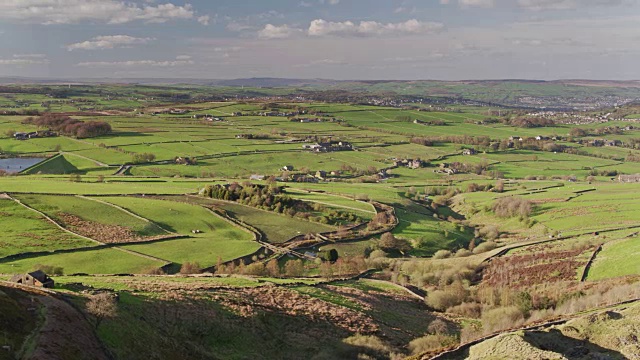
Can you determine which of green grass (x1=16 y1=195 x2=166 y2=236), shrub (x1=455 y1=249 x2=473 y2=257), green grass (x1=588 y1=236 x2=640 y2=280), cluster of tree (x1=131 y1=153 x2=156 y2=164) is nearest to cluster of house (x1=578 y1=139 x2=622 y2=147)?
shrub (x1=455 y1=249 x2=473 y2=257)

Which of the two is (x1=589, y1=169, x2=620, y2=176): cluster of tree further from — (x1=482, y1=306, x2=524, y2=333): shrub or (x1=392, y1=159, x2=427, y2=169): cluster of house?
(x1=482, y1=306, x2=524, y2=333): shrub

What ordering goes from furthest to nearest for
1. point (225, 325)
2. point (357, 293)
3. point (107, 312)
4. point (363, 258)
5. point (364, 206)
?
1. point (364, 206)
2. point (363, 258)
3. point (357, 293)
4. point (225, 325)
5. point (107, 312)

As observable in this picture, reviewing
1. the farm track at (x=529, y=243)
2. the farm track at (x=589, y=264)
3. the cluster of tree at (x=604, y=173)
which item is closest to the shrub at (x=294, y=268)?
the farm track at (x=529, y=243)

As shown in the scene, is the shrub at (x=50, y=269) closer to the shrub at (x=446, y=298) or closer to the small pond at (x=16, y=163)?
the shrub at (x=446, y=298)

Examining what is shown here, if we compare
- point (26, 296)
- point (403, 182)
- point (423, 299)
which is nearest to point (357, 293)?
point (423, 299)

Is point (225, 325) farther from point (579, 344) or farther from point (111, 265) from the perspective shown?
point (111, 265)
